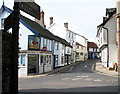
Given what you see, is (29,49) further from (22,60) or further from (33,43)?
(22,60)

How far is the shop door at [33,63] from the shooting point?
73.2ft

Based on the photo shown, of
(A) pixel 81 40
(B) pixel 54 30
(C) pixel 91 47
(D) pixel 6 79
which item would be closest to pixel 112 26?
(B) pixel 54 30

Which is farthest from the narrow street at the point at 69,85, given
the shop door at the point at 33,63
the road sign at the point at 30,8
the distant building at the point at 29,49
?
the road sign at the point at 30,8

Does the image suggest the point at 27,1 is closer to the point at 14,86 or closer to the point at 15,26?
the point at 15,26

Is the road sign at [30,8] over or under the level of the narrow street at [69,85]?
over

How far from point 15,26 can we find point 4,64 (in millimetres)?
1397

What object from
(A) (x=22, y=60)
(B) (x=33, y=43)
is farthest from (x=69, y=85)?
(B) (x=33, y=43)

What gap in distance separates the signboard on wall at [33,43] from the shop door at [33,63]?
A: 1.20 meters

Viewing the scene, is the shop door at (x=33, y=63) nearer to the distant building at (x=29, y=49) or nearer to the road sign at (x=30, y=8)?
the distant building at (x=29, y=49)

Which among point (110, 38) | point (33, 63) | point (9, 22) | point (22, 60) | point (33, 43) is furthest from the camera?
point (110, 38)

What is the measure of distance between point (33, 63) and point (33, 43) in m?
2.74

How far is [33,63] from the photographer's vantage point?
22.8 meters

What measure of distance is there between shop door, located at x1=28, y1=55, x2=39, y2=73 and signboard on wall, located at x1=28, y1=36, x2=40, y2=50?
1201 mm

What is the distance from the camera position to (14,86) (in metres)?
3.77
